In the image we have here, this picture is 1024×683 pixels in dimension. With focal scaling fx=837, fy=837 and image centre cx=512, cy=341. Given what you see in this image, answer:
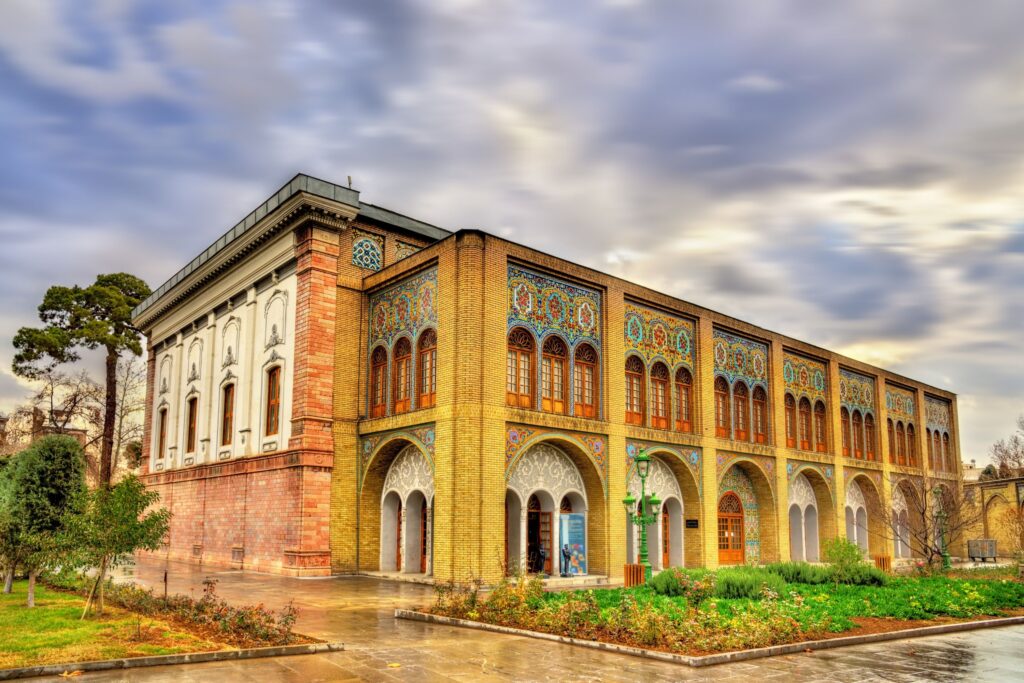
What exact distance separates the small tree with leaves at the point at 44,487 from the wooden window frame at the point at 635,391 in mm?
15115

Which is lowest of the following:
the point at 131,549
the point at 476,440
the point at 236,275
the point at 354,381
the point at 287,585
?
the point at 287,585

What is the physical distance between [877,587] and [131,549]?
15790mm

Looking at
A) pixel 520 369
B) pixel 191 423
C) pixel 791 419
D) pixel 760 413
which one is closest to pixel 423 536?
pixel 520 369

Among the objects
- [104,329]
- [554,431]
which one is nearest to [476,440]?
[554,431]

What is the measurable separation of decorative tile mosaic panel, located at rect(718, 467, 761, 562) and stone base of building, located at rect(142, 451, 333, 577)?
46.1 ft

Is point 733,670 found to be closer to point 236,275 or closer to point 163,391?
point 236,275

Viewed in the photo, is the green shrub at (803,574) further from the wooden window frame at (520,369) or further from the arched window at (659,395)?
the wooden window frame at (520,369)

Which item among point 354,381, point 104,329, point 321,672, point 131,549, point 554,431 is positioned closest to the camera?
point 321,672

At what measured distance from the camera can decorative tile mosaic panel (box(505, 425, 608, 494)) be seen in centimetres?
2159

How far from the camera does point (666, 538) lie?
89.9ft

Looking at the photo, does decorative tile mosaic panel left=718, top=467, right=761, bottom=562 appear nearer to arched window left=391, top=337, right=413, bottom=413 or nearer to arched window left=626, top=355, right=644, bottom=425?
arched window left=626, top=355, right=644, bottom=425

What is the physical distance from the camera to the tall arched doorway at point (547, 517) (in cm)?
2295

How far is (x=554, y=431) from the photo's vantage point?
22.8 metres

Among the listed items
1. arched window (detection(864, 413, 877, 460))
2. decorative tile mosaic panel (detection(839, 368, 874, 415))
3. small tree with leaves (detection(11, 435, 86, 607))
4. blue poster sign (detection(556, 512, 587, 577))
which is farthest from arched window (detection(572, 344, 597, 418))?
arched window (detection(864, 413, 877, 460))
